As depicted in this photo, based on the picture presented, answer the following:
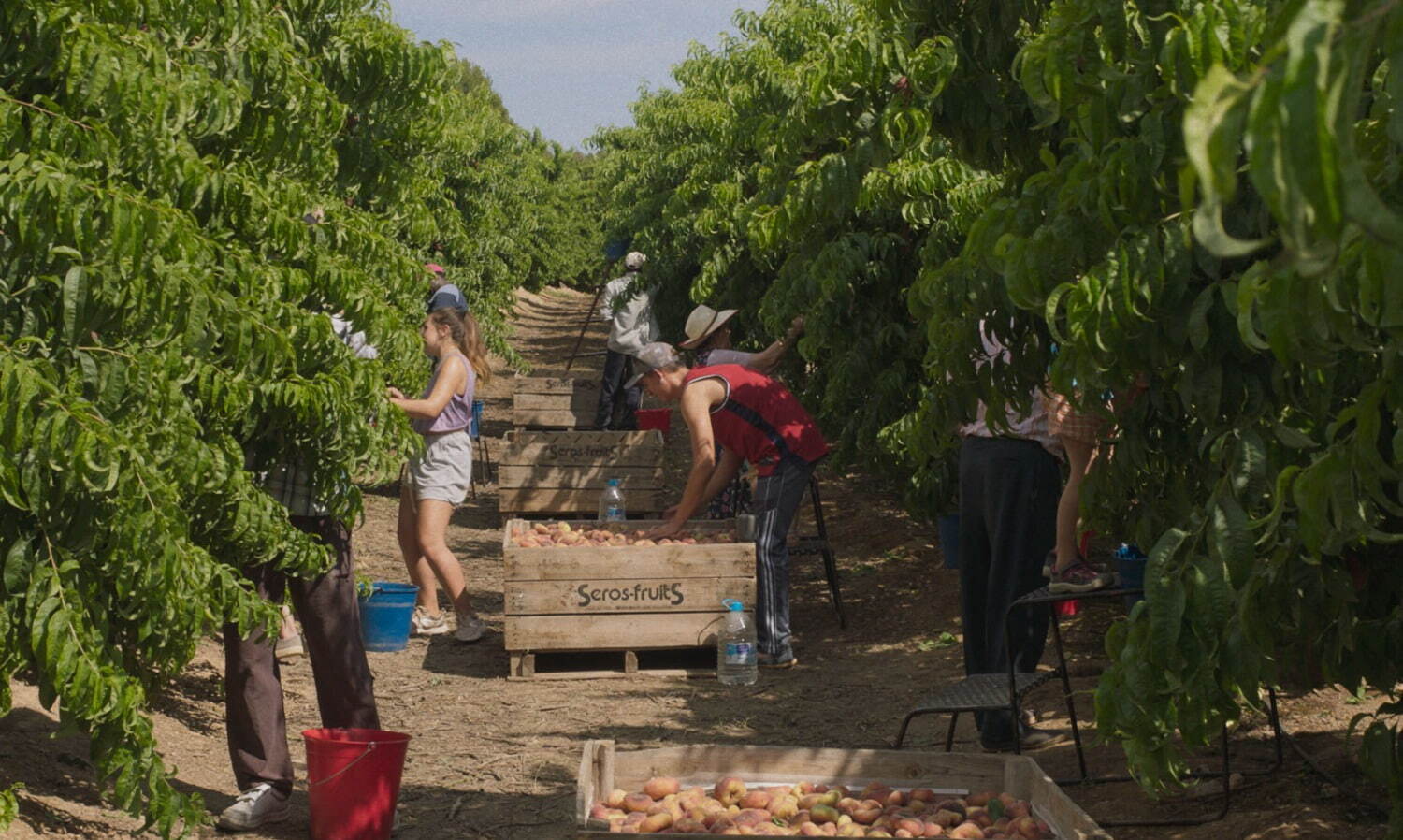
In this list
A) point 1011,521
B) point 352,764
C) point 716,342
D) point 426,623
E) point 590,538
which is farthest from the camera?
point 716,342

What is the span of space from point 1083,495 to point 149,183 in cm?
272

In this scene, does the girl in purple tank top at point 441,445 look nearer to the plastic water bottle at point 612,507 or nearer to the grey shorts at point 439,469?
the grey shorts at point 439,469

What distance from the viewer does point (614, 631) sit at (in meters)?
8.37

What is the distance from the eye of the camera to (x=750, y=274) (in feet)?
51.8

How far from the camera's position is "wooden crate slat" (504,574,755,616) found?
830 centimetres

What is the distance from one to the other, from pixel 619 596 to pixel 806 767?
12.3 ft

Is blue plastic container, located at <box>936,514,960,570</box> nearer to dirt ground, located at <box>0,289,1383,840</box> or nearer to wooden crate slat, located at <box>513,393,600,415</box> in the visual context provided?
dirt ground, located at <box>0,289,1383,840</box>

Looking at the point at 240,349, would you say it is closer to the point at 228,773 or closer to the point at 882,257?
the point at 228,773

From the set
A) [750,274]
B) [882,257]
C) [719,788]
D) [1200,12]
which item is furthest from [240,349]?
[750,274]

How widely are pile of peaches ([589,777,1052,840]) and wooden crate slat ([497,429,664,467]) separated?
841 cm

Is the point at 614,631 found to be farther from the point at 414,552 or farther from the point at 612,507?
the point at 612,507

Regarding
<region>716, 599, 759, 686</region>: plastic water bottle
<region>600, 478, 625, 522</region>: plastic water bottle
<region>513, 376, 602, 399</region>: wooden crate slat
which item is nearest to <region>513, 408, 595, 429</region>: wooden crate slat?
<region>513, 376, 602, 399</region>: wooden crate slat

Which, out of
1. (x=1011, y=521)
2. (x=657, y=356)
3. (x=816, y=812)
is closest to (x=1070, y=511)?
(x=1011, y=521)

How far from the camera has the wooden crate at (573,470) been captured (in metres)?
13.0
